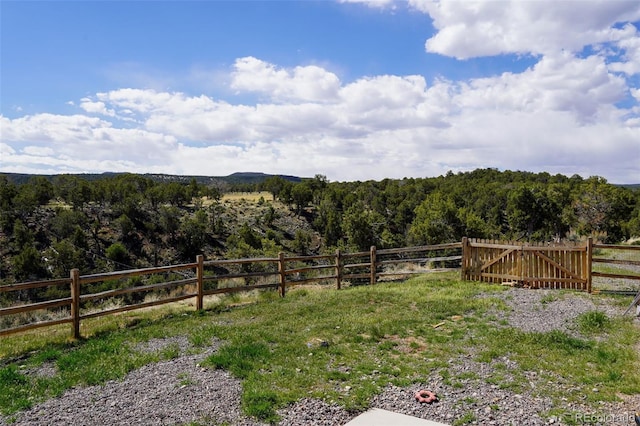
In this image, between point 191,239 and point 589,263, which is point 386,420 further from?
point 191,239

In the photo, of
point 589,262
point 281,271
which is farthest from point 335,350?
point 589,262

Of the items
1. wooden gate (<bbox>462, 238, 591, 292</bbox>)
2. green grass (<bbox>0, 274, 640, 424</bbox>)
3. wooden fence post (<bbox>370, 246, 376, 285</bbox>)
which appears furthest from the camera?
wooden fence post (<bbox>370, 246, 376, 285</bbox>)

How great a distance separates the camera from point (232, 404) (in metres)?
5.59

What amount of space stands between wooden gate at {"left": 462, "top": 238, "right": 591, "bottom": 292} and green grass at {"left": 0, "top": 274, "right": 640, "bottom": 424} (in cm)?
347

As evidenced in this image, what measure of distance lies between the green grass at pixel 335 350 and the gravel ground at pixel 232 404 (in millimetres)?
170

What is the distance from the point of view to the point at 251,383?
614 cm

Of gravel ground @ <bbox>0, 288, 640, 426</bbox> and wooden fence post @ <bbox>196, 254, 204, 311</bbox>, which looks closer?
gravel ground @ <bbox>0, 288, 640, 426</bbox>

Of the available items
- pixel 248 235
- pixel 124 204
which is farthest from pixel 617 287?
pixel 124 204

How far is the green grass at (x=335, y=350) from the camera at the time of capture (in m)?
6.00

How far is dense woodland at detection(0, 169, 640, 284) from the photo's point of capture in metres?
44.5

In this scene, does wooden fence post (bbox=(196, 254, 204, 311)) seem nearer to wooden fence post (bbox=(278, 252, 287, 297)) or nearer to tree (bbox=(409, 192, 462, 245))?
wooden fence post (bbox=(278, 252, 287, 297))

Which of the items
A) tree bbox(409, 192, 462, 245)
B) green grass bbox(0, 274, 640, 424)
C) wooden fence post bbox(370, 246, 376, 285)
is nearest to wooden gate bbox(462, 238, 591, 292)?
wooden fence post bbox(370, 246, 376, 285)

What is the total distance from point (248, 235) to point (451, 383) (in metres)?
51.8

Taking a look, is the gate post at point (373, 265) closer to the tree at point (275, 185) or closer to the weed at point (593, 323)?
the weed at point (593, 323)
